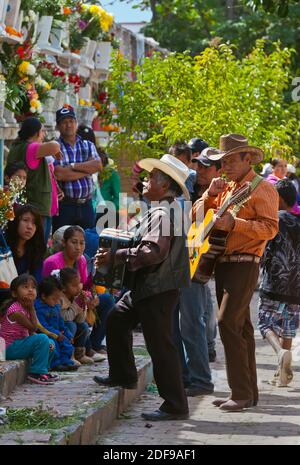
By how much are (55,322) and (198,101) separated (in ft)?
23.4

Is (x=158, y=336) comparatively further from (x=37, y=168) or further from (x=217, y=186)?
(x=37, y=168)

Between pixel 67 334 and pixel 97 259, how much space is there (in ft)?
6.10

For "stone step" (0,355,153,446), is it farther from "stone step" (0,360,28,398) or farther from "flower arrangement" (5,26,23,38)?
"flower arrangement" (5,26,23,38)

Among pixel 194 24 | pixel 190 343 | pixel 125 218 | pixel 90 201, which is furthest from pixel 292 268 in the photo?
pixel 194 24

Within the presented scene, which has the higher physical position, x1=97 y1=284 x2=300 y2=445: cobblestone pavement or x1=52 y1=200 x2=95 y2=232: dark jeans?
x1=52 y1=200 x2=95 y2=232: dark jeans

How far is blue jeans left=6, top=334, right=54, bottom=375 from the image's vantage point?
10688mm

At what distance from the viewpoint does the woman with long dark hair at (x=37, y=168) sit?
41.6 feet

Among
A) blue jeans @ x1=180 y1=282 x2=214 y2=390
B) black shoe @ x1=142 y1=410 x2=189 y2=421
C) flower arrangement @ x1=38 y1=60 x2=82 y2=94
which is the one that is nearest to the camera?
black shoe @ x1=142 y1=410 x2=189 y2=421

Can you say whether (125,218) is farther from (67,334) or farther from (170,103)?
(67,334)

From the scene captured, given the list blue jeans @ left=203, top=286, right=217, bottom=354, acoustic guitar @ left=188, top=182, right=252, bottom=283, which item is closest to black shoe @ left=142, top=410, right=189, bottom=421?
acoustic guitar @ left=188, top=182, right=252, bottom=283

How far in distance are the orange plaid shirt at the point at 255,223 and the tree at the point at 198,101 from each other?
6.72 meters

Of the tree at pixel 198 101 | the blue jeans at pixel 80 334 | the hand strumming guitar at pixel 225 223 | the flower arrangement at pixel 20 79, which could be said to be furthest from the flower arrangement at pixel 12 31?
the hand strumming guitar at pixel 225 223

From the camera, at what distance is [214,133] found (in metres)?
17.0

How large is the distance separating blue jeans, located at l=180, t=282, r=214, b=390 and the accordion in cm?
146
